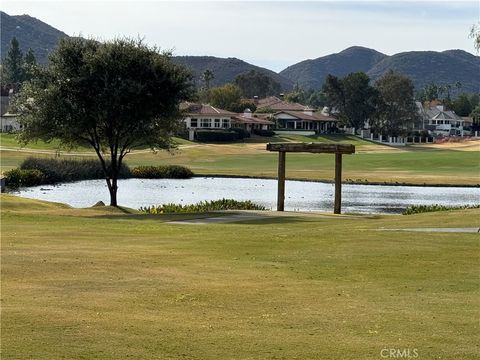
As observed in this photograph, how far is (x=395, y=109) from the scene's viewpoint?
A: 186750 millimetres

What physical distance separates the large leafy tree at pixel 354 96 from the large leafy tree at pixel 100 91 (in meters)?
140

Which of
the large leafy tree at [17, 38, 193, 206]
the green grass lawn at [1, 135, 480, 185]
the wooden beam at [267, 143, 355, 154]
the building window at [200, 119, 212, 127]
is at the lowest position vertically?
the green grass lawn at [1, 135, 480, 185]

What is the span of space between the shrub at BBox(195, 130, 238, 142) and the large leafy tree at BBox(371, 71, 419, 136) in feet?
164

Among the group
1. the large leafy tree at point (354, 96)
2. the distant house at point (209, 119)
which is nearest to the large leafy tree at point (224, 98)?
the large leafy tree at point (354, 96)

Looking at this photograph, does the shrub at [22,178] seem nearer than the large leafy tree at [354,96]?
Yes

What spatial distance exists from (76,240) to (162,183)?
2092 inches

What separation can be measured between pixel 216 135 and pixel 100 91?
95.9 m

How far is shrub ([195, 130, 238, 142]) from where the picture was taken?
458ft

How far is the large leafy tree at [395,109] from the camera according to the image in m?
185

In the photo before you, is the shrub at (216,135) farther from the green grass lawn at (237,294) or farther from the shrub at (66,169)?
the green grass lawn at (237,294)

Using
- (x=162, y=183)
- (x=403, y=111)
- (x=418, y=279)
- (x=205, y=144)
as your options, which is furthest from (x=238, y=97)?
(x=418, y=279)

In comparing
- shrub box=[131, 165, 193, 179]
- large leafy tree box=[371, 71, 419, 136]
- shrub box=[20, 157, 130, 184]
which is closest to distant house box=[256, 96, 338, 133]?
large leafy tree box=[371, 71, 419, 136]

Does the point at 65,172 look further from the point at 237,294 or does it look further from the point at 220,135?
the point at 237,294

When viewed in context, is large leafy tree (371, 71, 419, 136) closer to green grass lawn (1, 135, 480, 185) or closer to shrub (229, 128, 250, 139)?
shrub (229, 128, 250, 139)
